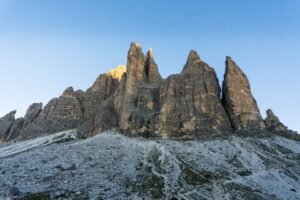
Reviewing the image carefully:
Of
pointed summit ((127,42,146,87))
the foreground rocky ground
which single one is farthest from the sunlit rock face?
the foreground rocky ground

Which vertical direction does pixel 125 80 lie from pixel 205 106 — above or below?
above

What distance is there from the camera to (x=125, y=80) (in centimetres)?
8938

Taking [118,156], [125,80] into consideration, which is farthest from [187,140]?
[125,80]

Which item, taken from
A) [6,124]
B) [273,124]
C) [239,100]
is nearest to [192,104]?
[239,100]

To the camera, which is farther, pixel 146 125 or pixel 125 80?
pixel 125 80

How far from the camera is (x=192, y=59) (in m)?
87.7

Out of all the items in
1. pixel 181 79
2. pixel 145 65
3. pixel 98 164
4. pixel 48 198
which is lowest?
pixel 48 198

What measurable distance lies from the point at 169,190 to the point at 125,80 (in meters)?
54.6

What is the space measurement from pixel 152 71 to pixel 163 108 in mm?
20161

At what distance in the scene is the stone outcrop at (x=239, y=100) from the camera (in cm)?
6947

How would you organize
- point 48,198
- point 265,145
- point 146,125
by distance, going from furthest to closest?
point 146,125 < point 265,145 < point 48,198

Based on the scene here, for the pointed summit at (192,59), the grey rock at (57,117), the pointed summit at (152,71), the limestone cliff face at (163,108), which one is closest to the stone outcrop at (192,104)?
the limestone cliff face at (163,108)

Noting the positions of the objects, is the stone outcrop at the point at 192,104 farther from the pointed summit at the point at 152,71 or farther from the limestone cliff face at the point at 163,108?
the pointed summit at the point at 152,71

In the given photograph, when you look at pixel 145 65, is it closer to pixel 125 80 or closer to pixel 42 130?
pixel 125 80
